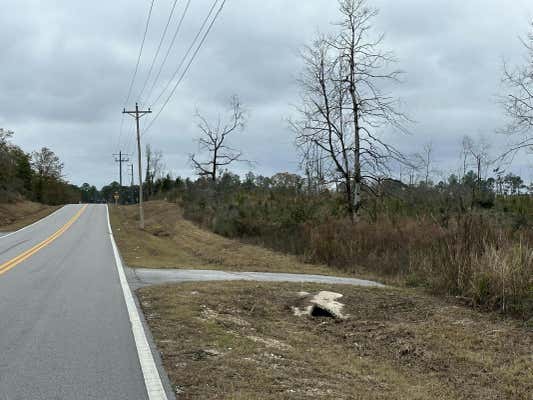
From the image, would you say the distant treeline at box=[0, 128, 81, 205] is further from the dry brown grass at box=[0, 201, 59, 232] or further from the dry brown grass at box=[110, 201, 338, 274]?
the dry brown grass at box=[110, 201, 338, 274]

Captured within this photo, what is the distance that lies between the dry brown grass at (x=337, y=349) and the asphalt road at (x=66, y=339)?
52 centimetres

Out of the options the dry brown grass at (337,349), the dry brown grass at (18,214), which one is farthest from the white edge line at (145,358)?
the dry brown grass at (18,214)

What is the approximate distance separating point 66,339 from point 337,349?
390 cm

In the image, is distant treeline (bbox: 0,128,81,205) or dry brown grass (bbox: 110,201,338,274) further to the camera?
distant treeline (bbox: 0,128,81,205)

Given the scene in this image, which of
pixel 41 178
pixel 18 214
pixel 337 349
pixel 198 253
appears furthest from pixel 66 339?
pixel 41 178

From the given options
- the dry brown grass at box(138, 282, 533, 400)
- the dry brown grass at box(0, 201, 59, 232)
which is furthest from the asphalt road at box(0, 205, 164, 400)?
the dry brown grass at box(0, 201, 59, 232)

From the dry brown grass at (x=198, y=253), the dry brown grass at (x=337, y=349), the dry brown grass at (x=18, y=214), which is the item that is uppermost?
the dry brown grass at (x=18, y=214)

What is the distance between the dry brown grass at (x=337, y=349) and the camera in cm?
572

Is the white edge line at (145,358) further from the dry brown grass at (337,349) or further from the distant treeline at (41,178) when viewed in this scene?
the distant treeline at (41,178)

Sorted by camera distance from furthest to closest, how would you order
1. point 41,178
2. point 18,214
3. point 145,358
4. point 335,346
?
point 41,178 → point 18,214 → point 335,346 → point 145,358

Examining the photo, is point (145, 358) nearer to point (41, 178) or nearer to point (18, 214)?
point (18, 214)

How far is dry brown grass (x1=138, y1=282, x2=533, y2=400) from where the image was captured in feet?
18.8

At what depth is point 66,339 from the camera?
7281 mm

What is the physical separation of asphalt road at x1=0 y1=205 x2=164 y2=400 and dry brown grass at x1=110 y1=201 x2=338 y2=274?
662 cm
